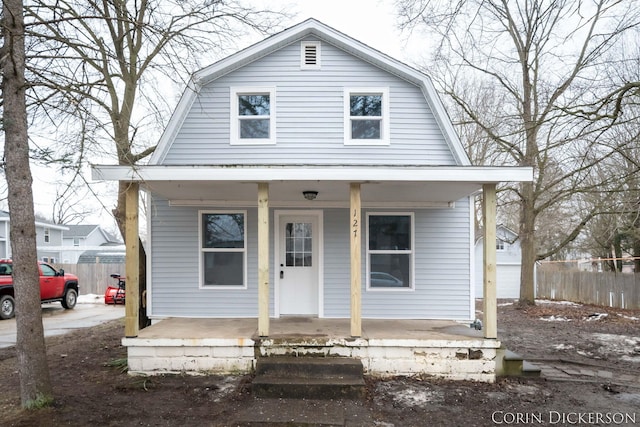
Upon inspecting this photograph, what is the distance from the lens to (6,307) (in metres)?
11.2

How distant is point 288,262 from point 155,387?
308cm

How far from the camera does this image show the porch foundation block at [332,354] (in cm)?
543

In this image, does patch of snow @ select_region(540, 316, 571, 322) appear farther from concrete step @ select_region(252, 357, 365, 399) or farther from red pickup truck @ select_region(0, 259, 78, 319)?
red pickup truck @ select_region(0, 259, 78, 319)

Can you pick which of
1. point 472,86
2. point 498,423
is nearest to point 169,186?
point 498,423

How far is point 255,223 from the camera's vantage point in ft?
24.3

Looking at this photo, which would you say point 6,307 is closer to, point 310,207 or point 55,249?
point 310,207

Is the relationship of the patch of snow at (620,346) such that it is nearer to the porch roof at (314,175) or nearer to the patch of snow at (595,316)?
the patch of snow at (595,316)

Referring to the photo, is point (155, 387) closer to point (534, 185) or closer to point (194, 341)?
point (194, 341)

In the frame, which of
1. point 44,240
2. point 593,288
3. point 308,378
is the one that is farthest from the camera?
point 44,240

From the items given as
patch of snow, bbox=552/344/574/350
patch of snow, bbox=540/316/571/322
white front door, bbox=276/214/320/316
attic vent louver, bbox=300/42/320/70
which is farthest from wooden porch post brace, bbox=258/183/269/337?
patch of snow, bbox=540/316/571/322

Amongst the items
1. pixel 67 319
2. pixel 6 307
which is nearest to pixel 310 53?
pixel 67 319

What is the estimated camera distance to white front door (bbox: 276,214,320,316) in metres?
7.40

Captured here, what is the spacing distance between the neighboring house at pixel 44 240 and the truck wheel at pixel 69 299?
9814mm

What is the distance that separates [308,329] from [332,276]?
1.43 meters
